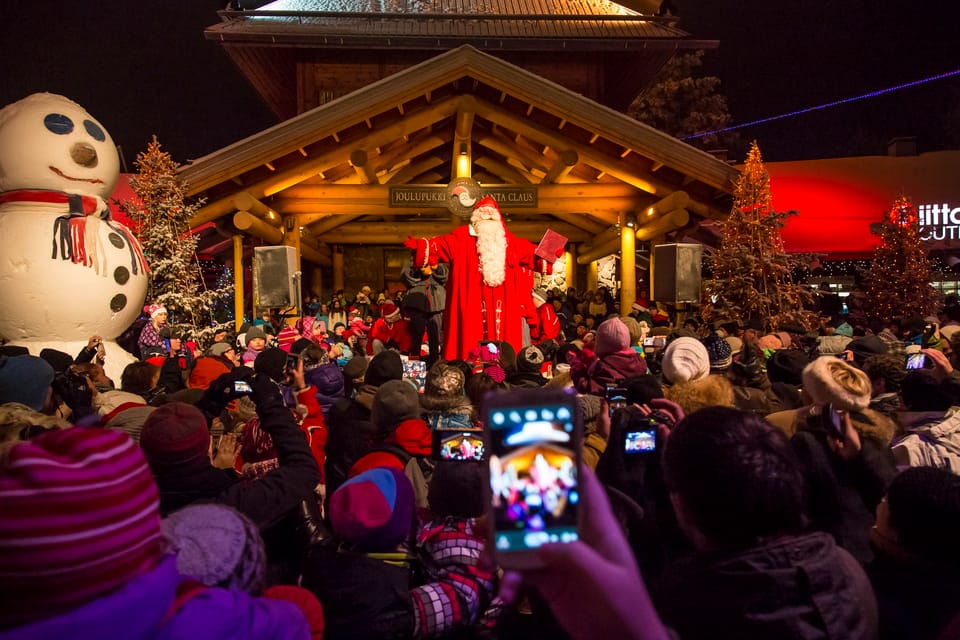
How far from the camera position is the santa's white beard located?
9922mm

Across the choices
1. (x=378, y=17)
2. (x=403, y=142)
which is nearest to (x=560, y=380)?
(x=403, y=142)

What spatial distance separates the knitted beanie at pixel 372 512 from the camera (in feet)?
6.59

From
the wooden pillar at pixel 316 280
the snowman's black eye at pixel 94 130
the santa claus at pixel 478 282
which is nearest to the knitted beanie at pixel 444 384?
the santa claus at pixel 478 282

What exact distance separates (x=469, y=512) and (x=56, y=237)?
26.2 feet

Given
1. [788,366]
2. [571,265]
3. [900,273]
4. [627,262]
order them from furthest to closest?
[571,265] < [900,273] < [627,262] < [788,366]

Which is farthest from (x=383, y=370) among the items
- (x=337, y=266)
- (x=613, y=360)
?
(x=337, y=266)

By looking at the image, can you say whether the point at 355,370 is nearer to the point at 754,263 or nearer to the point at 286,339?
the point at 286,339

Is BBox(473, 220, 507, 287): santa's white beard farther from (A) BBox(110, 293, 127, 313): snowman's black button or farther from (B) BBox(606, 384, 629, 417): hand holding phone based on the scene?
(B) BBox(606, 384, 629, 417): hand holding phone

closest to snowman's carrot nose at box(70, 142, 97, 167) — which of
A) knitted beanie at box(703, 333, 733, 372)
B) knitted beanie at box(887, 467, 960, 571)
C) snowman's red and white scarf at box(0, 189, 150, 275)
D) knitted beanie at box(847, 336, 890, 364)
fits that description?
snowman's red and white scarf at box(0, 189, 150, 275)

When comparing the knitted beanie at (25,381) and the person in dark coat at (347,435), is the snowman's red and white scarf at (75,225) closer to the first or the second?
the knitted beanie at (25,381)

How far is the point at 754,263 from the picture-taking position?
11.3 metres

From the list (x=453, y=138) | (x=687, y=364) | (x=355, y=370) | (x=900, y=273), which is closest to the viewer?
(x=687, y=364)

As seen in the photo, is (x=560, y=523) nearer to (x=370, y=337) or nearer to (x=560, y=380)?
(x=560, y=380)

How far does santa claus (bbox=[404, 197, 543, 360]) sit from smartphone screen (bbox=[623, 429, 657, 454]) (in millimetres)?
7539
